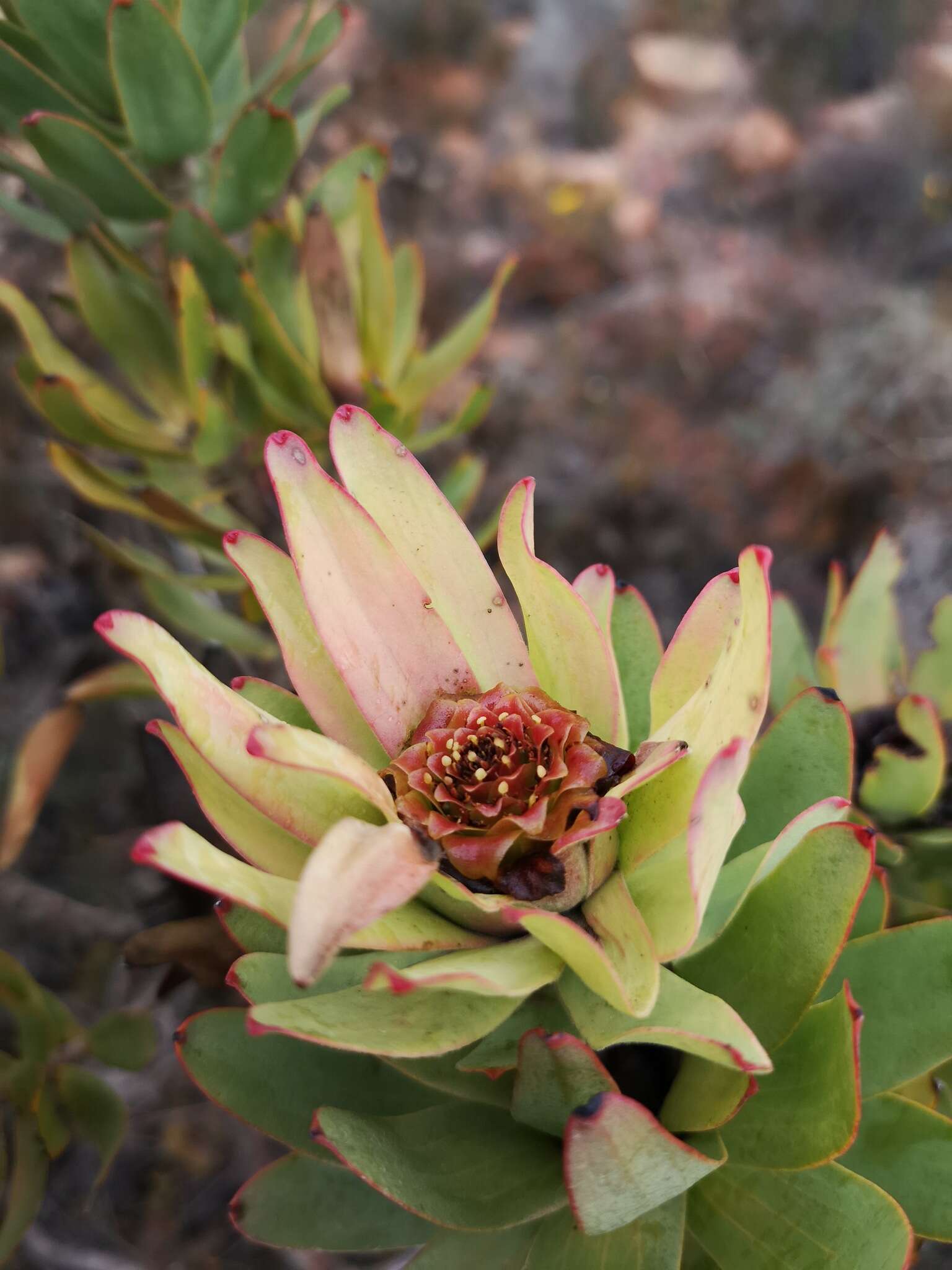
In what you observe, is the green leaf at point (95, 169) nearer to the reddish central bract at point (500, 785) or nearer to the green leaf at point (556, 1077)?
the reddish central bract at point (500, 785)

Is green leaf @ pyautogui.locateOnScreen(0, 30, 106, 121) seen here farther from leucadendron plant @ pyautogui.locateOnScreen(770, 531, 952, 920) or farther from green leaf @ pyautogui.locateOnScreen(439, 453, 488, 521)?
leucadendron plant @ pyautogui.locateOnScreen(770, 531, 952, 920)

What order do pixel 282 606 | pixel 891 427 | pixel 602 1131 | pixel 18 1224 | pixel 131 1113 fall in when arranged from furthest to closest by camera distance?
pixel 891 427, pixel 131 1113, pixel 18 1224, pixel 282 606, pixel 602 1131

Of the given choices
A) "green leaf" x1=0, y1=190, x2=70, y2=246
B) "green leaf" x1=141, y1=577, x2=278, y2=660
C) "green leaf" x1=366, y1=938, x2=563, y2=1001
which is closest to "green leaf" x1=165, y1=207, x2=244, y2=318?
"green leaf" x1=0, y1=190, x2=70, y2=246

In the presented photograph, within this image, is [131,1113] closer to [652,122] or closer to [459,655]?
[459,655]

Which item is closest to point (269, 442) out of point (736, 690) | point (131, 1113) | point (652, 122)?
point (736, 690)

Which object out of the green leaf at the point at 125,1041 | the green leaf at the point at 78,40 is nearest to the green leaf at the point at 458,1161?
the green leaf at the point at 125,1041

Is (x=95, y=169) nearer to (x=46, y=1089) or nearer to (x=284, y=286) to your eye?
(x=284, y=286)

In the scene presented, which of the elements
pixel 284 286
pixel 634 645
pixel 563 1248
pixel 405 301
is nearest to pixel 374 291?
pixel 284 286
